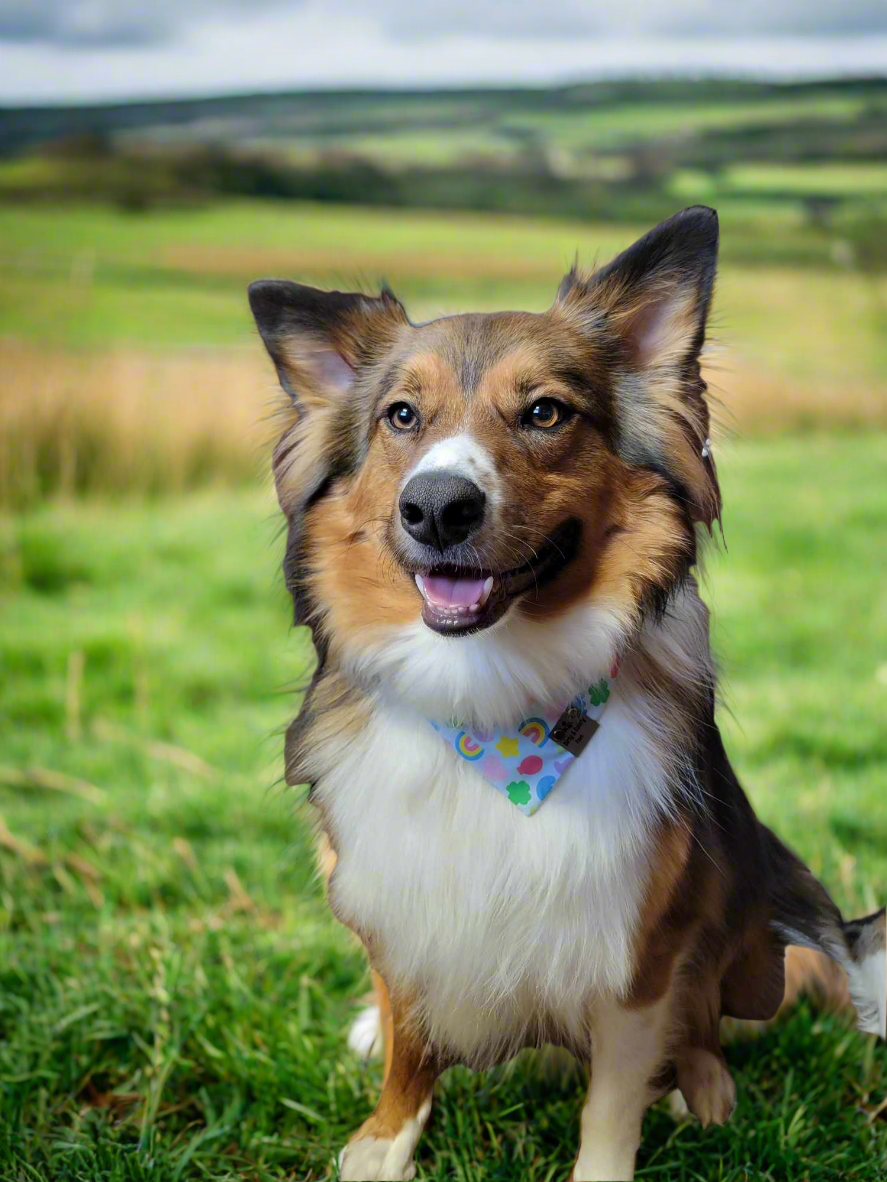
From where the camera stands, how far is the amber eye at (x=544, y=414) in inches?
92.0

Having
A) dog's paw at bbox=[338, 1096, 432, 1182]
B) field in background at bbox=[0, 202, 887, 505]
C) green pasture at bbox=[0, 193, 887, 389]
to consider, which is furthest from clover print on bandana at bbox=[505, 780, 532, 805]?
green pasture at bbox=[0, 193, 887, 389]

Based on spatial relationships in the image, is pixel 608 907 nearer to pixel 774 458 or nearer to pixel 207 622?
pixel 207 622

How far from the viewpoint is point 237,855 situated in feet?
13.2

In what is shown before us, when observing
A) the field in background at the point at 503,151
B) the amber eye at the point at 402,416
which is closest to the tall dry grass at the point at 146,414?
the field in background at the point at 503,151

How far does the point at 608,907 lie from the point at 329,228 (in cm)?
618

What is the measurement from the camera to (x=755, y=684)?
17.5 feet

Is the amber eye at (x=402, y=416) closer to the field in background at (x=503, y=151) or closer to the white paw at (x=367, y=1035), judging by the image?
the white paw at (x=367, y=1035)

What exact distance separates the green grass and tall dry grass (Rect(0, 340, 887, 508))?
23 centimetres

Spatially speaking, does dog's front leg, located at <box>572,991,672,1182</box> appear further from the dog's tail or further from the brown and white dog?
the dog's tail

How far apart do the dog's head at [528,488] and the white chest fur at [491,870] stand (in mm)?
164

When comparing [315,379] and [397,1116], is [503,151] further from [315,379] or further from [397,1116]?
[397,1116]

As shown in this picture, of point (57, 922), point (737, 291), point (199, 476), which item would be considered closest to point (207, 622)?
point (199, 476)

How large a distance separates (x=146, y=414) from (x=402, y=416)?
4941mm

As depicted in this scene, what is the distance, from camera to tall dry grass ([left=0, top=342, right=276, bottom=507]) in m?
6.71
